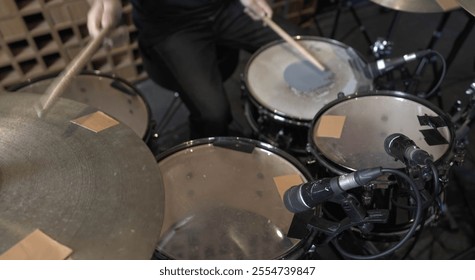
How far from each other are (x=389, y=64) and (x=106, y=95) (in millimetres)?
929

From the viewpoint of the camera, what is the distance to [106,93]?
4.17 ft

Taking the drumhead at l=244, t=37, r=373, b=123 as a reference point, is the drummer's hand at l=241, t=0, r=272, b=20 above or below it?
above

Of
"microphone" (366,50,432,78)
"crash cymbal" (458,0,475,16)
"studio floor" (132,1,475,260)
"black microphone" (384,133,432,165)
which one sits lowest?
"studio floor" (132,1,475,260)

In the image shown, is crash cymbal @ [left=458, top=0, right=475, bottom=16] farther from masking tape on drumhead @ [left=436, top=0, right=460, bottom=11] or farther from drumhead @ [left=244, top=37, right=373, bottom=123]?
drumhead @ [left=244, top=37, right=373, bottom=123]

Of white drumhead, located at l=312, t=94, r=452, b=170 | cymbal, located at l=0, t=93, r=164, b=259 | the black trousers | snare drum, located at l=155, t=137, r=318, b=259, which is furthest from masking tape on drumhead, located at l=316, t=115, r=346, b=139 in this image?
cymbal, located at l=0, t=93, r=164, b=259

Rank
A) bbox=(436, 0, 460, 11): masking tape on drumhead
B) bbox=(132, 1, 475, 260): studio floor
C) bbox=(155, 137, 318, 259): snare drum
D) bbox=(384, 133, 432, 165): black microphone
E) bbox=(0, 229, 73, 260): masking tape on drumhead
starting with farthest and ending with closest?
bbox=(132, 1, 475, 260): studio floor < bbox=(436, 0, 460, 11): masking tape on drumhead < bbox=(155, 137, 318, 259): snare drum < bbox=(384, 133, 432, 165): black microphone < bbox=(0, 229, 73, 260): masking tape on drumhead

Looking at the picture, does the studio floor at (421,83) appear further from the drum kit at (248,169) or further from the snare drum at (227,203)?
the snare drum at (227,203)

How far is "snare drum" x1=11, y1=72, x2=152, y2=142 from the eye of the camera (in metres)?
1.20

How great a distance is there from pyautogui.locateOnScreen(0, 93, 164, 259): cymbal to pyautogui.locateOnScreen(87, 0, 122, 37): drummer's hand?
11.5 inches

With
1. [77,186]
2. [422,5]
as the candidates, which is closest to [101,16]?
[77,186]

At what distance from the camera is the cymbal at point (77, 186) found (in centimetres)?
60
